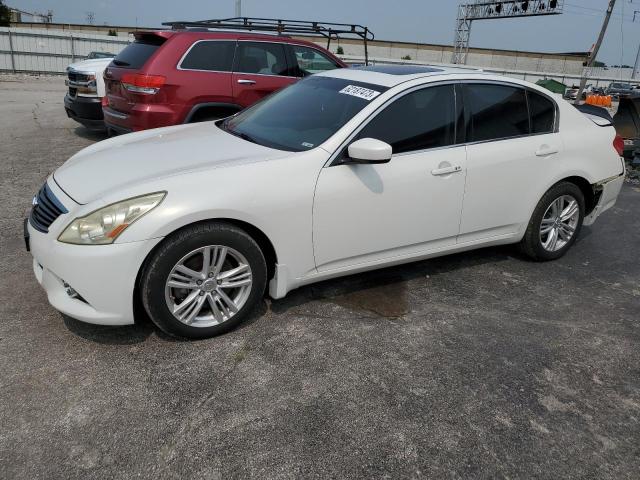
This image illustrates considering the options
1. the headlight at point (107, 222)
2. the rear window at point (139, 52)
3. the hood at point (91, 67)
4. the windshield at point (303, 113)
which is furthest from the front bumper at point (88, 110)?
the headlight at point (107, 222)

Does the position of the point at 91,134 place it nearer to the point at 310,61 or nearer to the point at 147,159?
the point at 310,61

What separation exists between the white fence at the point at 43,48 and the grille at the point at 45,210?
2520 cm

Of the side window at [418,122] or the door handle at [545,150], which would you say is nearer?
the side window at [418,122]

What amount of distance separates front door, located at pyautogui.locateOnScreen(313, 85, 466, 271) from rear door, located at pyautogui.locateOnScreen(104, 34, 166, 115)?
4086mm

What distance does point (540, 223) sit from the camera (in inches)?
177

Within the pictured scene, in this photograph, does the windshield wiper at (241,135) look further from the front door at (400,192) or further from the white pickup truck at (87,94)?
the white pickup truck at (87,94)

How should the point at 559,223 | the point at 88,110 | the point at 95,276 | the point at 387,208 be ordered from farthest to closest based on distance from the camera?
the point at 88,110
the point at 559,223
the point at 387,208
the point at 95,276

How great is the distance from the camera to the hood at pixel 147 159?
312cm

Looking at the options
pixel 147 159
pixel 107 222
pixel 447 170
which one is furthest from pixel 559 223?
pixel 107 222

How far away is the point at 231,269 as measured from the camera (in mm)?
3234

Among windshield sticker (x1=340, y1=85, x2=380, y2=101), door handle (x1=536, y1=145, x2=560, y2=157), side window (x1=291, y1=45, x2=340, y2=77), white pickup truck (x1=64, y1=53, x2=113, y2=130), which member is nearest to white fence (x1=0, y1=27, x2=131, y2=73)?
white pickup truck (x1=64, y1=53, x2=113, y2=130)

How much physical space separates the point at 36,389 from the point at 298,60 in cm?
589

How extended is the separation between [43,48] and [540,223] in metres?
26.5

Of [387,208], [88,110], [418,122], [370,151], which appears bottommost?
[88,110]
